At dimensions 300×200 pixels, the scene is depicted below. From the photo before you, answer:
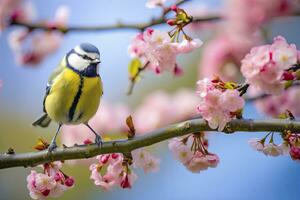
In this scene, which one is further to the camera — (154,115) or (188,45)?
(154,115)

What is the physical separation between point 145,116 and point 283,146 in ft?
6.66

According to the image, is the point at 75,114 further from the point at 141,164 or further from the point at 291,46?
the point at 291,46

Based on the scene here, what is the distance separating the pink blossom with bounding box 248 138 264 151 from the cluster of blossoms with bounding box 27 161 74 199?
46cm

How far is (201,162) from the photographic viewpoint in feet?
5.49

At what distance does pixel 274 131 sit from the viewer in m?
1.50

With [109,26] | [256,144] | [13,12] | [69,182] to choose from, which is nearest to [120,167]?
[69,182]

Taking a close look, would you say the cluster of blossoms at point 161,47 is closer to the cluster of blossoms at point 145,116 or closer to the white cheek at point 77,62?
the white cheek at point 77,62

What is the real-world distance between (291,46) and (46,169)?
67cm

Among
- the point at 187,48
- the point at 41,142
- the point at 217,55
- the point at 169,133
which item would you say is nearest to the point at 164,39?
the point at 187,48

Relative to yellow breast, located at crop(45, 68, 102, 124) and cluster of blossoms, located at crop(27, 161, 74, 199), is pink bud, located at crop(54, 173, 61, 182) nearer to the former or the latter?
cluster of blossoms, located at crop(27, 161, 74, 199)

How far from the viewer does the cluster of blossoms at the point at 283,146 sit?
5.10ft

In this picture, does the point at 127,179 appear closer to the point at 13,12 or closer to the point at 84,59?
the point at 84,59

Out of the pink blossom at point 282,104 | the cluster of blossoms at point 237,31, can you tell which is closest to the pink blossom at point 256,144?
the cluster of blossoms at point 237,31

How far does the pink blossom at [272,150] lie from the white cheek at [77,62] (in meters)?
0.54
